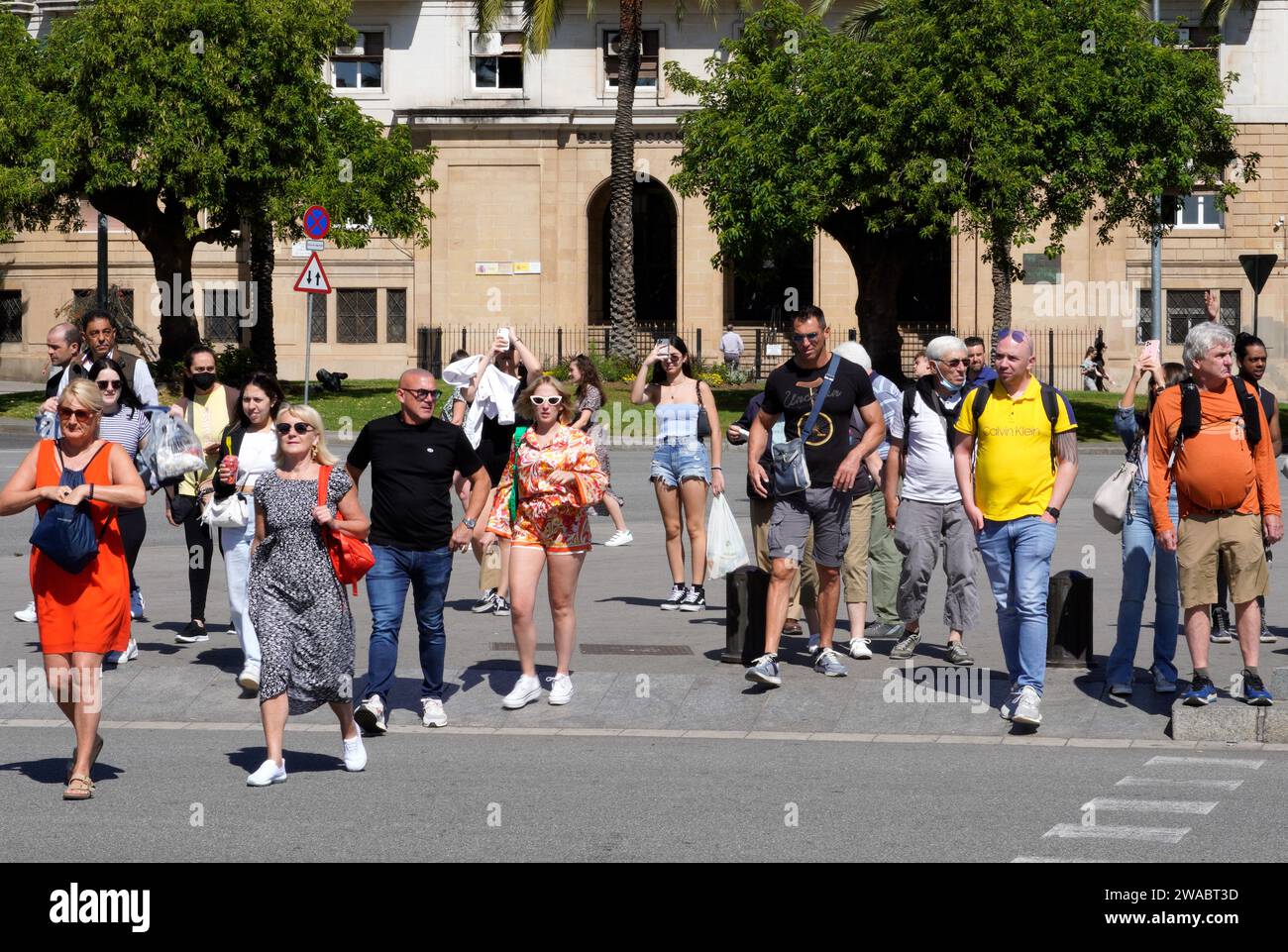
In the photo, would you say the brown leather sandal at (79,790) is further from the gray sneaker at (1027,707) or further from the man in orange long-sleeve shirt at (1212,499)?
the man in orange long-sleeve shirt at (1212,499)

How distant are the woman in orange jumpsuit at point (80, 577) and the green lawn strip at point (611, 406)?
68.7 feet

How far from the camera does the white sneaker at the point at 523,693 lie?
30.3 ft

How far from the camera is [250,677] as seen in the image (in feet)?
30.8

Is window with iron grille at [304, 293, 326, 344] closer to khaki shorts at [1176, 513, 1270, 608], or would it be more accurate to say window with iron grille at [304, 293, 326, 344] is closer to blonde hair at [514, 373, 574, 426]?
blonde hair at [514, 373, 574, 426]

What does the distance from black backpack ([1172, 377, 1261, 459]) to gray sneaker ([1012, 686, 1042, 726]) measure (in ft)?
4.49

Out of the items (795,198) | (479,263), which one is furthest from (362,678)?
(479,263)

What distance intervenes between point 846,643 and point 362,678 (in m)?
2.95

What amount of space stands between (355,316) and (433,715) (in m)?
37.6

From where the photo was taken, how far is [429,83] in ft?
149

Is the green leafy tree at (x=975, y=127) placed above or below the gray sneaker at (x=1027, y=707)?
above

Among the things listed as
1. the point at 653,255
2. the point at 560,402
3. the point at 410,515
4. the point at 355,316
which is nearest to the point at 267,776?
the point at 410,515

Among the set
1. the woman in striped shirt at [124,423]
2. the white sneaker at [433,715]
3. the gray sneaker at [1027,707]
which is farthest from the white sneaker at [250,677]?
the gray sneaker at [1027,707]

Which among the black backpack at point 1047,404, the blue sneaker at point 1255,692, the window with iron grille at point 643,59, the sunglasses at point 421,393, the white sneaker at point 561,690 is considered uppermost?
the window with iron grille at point 643,59

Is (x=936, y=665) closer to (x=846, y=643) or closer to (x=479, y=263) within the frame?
(x=846, y=643)
